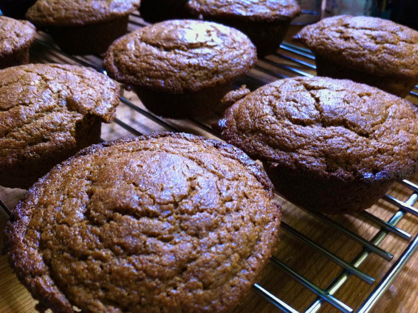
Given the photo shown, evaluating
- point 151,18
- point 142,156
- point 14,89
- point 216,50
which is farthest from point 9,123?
point 151,18

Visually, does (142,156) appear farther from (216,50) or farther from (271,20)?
(271,20)

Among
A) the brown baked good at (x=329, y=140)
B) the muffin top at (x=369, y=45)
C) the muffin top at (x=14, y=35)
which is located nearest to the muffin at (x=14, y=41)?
the muffin top at (x=14, y=35)

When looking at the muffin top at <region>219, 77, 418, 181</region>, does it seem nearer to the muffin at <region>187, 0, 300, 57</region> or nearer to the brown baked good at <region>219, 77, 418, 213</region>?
the brown baked good at <region>219, 77, 418, 213</region>

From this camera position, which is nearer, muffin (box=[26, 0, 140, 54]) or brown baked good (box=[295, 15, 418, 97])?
brown baked good (box=[295, 15, 418, 97])

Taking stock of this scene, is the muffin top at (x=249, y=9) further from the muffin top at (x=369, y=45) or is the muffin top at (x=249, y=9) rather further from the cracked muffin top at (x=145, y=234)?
the cracked muffin top at (x=145, y=234)

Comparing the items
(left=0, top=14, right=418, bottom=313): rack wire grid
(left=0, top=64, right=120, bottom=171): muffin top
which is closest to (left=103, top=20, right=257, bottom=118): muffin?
(left=0, top=14, right=418, bottom=313): rack wire grid

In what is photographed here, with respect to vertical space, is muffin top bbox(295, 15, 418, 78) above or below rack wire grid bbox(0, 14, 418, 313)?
above

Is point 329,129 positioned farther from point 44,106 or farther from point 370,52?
point 44,106
